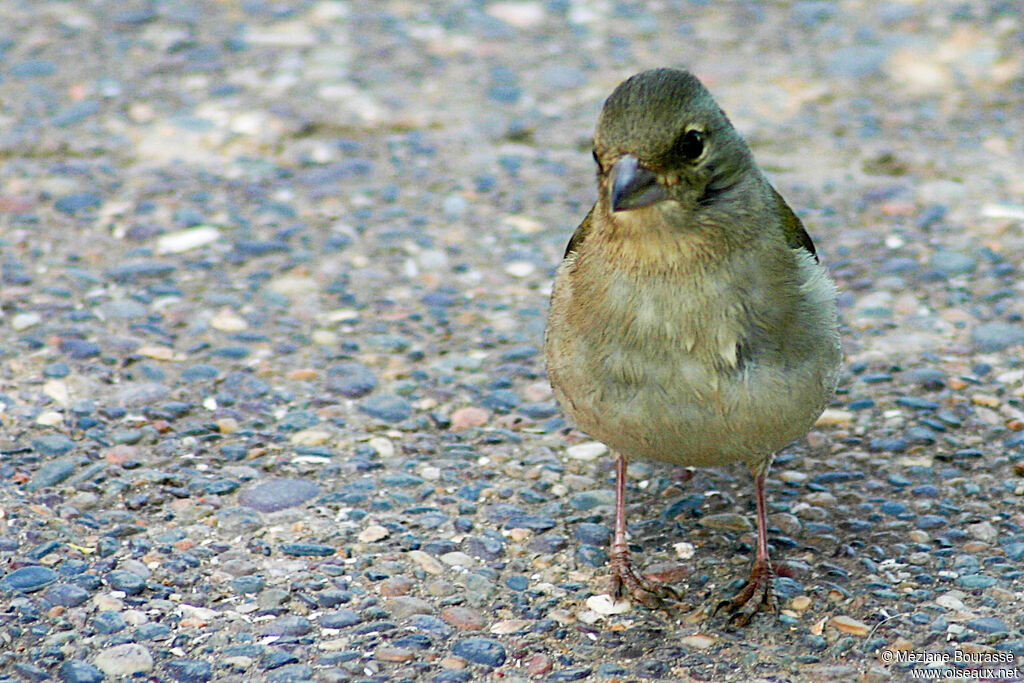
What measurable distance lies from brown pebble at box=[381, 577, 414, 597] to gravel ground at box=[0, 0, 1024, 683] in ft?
0.04

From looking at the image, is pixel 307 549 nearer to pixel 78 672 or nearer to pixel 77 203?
pixel 78 672

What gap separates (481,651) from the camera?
3.44 metres

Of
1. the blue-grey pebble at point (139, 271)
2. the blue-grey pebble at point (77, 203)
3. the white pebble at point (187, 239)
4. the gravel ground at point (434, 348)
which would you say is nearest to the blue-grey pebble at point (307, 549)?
the gravel ground at point (434, 348)

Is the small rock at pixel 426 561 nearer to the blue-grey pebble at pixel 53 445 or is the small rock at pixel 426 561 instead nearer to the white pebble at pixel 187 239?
the blue-grey pebble at pixel 53 445

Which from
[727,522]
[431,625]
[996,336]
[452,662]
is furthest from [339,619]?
[996,336]

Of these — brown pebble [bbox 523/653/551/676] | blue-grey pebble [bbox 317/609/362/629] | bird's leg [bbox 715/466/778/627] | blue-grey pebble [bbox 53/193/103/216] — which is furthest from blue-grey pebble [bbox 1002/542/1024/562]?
blue-grey pebble [bbox 53/193/103/216]

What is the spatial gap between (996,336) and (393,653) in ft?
8.69

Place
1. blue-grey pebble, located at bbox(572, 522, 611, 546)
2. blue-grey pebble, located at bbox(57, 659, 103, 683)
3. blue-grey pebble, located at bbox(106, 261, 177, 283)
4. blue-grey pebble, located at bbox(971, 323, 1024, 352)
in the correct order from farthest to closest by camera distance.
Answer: blue-grey pebble, located at bbox(106, 261, 177, 283)
blue-grey pebble, located at bbox(971, 323, 1024, 352)
blue-grey pebble, located at bbox(572, 522, 611, 546)
blue-grey pebble, located at bbox(57, 659, 103, 683)

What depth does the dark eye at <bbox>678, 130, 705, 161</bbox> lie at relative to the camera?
10.7 ft

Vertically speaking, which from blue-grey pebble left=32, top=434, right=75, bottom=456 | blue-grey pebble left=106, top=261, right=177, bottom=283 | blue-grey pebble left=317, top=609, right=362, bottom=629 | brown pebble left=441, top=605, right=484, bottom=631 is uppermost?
blue-grey pebble left=106, top=261, right=177, bottom=283

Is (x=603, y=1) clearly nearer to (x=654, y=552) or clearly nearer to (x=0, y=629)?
(x=654, y=552)

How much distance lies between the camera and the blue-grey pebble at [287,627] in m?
3.48

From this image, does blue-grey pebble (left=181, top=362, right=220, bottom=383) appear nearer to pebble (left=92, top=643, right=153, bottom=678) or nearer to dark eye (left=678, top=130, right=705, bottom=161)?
pebble (left=92, top=643, right=153, bottom=678)

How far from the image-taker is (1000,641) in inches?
134
